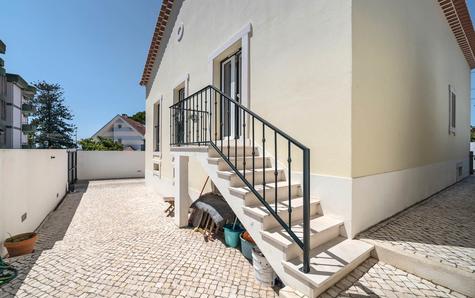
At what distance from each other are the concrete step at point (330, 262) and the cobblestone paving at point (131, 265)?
56cm

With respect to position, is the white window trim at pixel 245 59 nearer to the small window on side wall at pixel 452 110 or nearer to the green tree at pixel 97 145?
the small window on side wall at pixel 452 110

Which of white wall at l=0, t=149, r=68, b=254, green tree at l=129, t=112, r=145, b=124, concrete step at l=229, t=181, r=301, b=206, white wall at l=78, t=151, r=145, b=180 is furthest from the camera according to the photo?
green tree at l=129, t=112, r=145, b=124

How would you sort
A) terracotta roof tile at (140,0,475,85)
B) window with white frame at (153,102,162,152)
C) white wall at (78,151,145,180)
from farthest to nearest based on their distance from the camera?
1. white wall at (78,151,145,180)
2. window with white frame at (153,102,162,152)
3. terracotta roof tile at (140,0,475,85)

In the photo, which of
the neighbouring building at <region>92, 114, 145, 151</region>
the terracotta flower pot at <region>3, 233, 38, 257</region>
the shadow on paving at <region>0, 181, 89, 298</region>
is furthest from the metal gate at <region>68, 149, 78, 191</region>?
the neighbouring building at <region>92, 114, 145, 151</region>

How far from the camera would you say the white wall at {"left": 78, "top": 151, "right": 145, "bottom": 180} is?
44.7 feet

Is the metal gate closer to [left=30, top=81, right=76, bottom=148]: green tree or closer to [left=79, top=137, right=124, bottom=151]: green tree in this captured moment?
[left=79, top=137, right=124, bottom=151]: green tree

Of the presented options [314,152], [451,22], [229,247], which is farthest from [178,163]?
[451,22]

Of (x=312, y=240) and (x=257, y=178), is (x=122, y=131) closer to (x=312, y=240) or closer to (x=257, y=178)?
(x=257, y=178)

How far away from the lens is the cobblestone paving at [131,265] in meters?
2.50

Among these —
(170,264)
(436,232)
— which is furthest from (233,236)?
(436,232)

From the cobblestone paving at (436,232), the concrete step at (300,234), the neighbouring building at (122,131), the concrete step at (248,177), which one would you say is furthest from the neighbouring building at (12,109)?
the neighbouring building at (122,131)

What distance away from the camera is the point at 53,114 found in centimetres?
2205

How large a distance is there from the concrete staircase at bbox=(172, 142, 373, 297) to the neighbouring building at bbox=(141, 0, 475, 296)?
→ 0.02 m

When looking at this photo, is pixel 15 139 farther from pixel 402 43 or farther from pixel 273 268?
pixel 402 43
